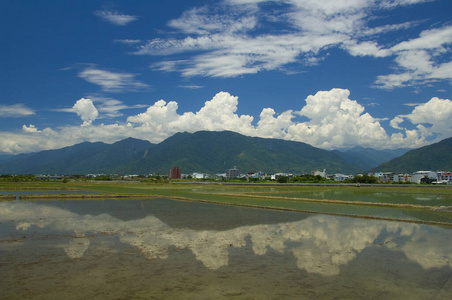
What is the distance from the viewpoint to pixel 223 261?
40.3 feet

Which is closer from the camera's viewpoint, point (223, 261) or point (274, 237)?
point (223, 261)

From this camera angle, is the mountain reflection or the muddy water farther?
the mountain reflection

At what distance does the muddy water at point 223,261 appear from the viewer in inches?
363

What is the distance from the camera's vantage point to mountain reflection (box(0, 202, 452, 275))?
13031 mm

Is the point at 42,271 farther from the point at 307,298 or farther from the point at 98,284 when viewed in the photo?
the point at 307,298

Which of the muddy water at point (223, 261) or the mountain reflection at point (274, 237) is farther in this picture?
the mountain reflection at point (274, 237)

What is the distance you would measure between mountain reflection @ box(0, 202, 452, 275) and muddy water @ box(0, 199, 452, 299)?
52 mm

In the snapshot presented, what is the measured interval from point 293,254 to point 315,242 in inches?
115

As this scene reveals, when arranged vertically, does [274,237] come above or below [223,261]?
below

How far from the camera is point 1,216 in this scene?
23703mm

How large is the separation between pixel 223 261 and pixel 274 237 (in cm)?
565

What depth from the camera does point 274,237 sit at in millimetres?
17156

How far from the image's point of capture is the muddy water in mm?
9211

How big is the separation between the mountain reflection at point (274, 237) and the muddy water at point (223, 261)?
5 cm
